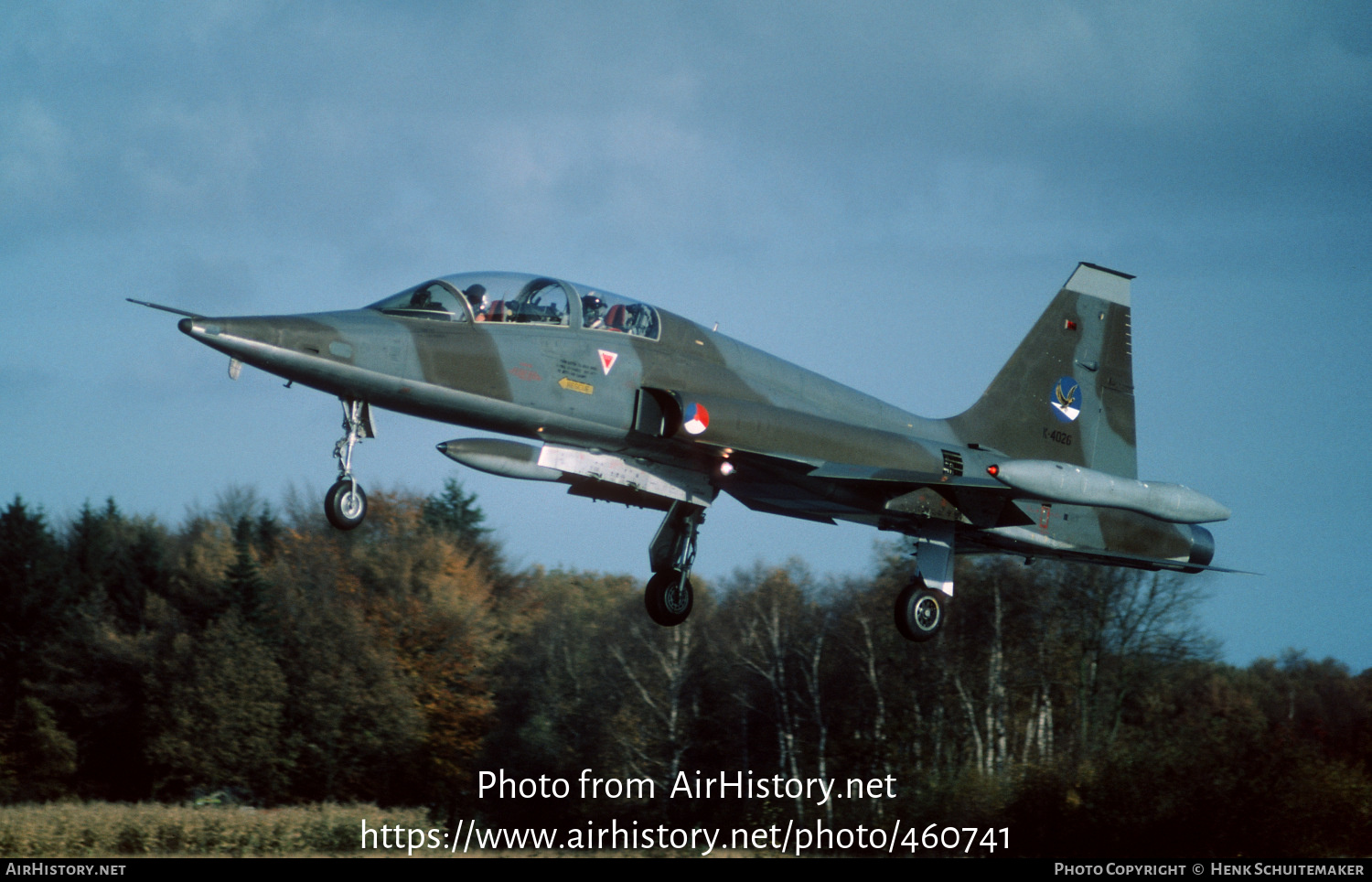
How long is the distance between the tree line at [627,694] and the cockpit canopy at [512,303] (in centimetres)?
1845

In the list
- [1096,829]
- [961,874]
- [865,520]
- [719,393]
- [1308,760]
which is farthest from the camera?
[1096,829]

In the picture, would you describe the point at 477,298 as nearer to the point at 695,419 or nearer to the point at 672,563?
the point at 695,419

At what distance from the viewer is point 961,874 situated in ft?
75.8

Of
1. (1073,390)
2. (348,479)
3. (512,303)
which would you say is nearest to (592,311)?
(512,303)

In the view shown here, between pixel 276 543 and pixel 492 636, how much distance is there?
11091 millimetres

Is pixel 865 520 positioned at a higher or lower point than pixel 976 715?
higher

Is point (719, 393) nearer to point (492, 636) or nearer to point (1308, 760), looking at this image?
point (1308, 760)

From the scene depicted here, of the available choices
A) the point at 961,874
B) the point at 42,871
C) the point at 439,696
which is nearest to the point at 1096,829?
the point at 961,874

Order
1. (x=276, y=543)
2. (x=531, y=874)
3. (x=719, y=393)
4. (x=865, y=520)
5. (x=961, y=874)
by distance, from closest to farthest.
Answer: (x=719, y=393)
(x=865, y=520)
(x=531, y=874)
(x=961, y=874)
(x=276, y=543)

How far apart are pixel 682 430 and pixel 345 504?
378cm

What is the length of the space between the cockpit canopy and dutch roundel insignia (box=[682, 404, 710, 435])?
4.44ft

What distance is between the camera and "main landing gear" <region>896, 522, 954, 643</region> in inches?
682

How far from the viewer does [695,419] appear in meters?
14.6

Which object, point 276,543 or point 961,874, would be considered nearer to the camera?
point 961,874
